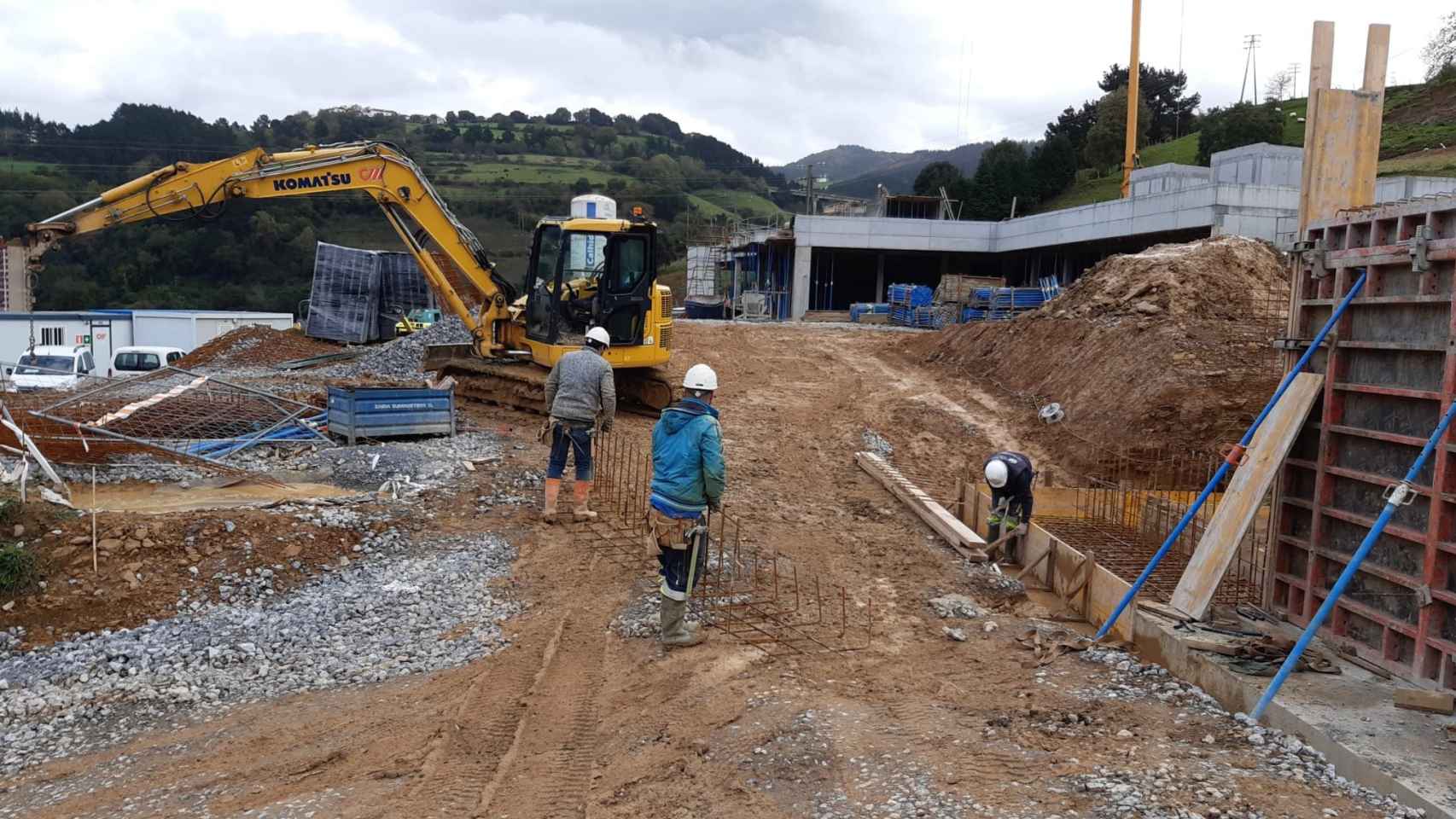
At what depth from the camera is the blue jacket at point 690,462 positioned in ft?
20.0

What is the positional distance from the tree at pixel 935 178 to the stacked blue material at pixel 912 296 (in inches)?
1018

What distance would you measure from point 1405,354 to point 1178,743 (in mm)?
2899

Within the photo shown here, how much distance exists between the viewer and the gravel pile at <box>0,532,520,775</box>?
538 centimetres

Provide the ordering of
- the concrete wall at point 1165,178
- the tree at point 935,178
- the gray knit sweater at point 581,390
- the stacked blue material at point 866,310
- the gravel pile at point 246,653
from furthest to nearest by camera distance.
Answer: the tree at point 935,178 < the stacked blue material at point 866,310 < the concrete wall at point 1165,178 < the gray knit sweater at point 581,390 < the gravel pile at point 246,653

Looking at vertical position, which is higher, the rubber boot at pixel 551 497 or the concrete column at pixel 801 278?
the concrete column at pixel 801 278

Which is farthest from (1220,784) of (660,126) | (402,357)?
(660,126)

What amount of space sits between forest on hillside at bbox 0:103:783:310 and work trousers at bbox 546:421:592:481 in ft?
98.5

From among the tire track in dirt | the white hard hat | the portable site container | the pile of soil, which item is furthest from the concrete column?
the tire track in dirt

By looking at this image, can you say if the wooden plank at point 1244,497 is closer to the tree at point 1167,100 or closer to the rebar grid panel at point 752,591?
the rebar grid panel at point 752,591

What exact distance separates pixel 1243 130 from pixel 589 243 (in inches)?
1582

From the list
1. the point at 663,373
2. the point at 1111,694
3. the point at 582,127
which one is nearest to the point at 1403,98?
the point at 663,373

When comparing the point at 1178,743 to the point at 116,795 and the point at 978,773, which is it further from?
the point at 116,795

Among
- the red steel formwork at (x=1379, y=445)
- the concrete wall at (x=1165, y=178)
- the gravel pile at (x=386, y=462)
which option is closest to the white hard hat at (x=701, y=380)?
the gravel pile at (x=386, y=462)

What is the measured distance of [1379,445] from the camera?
603 cm
